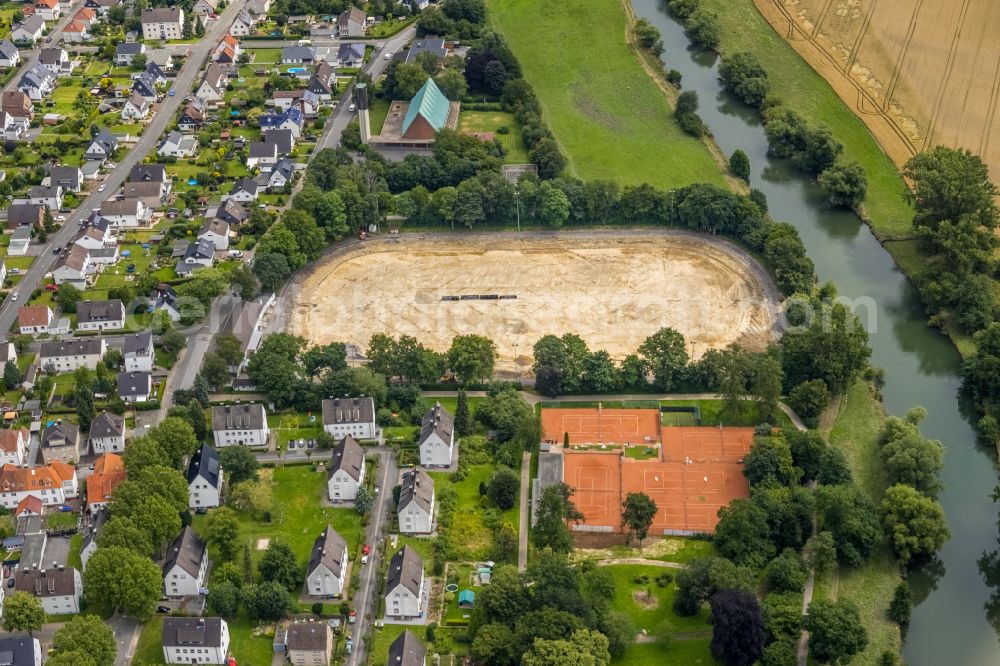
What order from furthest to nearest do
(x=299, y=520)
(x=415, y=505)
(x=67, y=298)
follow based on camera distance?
(x=67, y=298) < (x=299, y=520) < (x=415, y=505)

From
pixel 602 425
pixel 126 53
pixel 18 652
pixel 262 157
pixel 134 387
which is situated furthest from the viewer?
pixel 126 53

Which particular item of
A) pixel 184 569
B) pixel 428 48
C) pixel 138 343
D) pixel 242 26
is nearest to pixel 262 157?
pixel 428 48

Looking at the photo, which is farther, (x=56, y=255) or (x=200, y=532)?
(x=56, y=255)

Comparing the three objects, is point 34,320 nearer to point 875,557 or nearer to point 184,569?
point 184,569

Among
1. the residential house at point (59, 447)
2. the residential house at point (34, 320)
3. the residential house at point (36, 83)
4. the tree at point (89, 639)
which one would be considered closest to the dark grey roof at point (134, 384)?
the residential house at point (59, 447)

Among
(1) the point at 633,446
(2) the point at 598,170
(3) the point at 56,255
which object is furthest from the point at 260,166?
(1) the point at 633,446

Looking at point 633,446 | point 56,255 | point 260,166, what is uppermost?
point 260,166

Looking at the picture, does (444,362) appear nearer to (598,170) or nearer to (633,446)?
(633,446)
